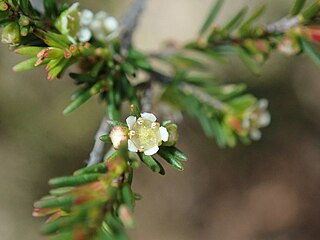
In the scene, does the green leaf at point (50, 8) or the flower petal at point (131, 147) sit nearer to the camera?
the flower petal at point (131, 147)

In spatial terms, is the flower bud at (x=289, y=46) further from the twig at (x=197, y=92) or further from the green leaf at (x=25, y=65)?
the green leaf at (x=25, y=65)

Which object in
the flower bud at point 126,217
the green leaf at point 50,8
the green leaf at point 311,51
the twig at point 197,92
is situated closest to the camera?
the flower bud at point 126,217

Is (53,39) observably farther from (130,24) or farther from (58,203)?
(130,24)

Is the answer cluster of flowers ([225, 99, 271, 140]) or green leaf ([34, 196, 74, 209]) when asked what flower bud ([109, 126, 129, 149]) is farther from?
cluster of flowers ([225, 99, 271, 140])

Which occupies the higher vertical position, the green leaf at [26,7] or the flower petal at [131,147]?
the green leaf at [26,7]

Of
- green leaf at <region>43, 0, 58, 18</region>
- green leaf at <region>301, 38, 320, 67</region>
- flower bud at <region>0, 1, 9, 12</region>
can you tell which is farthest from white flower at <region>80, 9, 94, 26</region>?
green leaf at <region>301, 38, 320, 67</region>

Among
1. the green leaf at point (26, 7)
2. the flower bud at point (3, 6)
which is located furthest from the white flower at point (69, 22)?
the flower bud at point (3, 6)

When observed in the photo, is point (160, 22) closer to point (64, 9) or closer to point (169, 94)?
point (169, 94)
